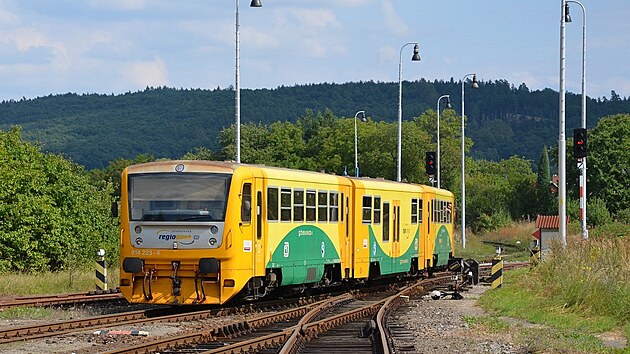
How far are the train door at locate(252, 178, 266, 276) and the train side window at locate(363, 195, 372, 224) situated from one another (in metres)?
6.80

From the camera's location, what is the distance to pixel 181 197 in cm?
2116

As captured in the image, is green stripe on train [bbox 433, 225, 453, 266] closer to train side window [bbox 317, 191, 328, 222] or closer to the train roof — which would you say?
the train roof

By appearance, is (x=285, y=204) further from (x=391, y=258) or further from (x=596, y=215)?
(x=596, y=215)

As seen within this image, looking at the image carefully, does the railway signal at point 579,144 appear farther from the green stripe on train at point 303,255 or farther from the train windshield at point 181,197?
the train windshield at point 181,197

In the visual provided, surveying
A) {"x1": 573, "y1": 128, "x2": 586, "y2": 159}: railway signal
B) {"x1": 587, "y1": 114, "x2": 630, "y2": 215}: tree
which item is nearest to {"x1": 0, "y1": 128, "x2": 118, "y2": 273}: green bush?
{"x1": 573, "y1": 128, "x2": 586, "y2": 159}: railway signal

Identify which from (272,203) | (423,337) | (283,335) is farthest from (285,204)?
(283,335)

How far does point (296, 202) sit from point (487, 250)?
1608 inches

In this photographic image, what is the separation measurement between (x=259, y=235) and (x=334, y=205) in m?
4.64

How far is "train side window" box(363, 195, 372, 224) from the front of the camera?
94.3 feet

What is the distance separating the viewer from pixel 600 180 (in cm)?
9156

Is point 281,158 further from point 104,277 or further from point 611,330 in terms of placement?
point 611,330

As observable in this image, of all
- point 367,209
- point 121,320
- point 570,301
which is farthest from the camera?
point 367,209

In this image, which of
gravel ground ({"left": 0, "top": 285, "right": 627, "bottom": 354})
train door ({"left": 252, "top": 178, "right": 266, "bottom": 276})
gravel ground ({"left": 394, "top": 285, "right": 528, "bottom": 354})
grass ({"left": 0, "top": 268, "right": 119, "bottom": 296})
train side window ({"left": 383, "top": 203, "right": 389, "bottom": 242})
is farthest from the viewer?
train side window ({"left": 383, "top": 203, "right": 389, "bottom": 242})

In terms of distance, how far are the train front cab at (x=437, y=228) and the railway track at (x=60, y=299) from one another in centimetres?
1190
